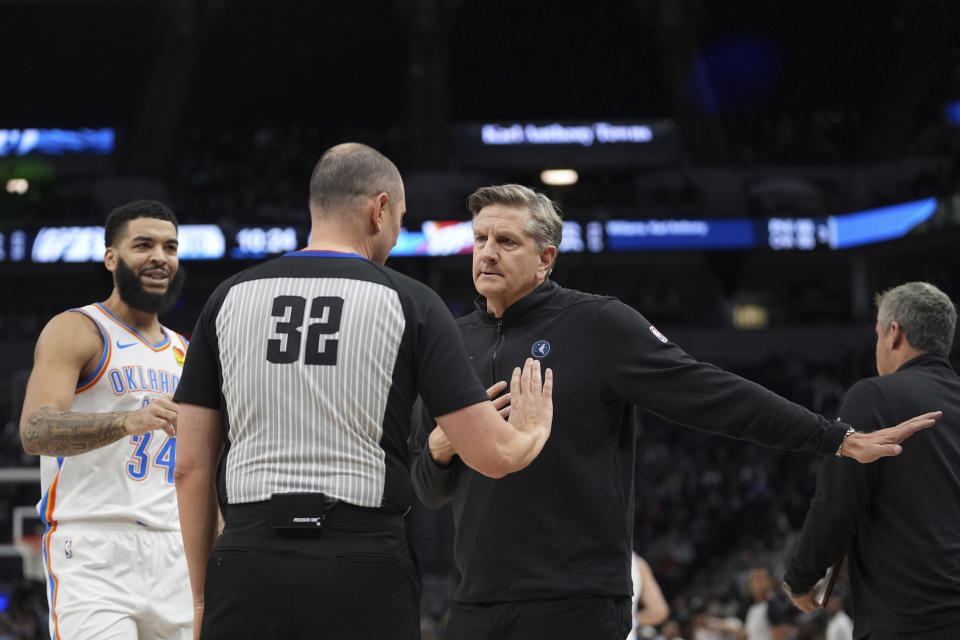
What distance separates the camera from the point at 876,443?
3.97m

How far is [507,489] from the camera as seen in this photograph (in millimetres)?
3939

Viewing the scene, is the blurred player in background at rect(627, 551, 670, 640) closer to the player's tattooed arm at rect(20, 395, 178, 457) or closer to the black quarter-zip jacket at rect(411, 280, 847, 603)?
the black quarter-zip jacket at rect(411, 280, 847, 603)

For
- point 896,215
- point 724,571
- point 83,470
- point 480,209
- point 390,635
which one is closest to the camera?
point 390,635

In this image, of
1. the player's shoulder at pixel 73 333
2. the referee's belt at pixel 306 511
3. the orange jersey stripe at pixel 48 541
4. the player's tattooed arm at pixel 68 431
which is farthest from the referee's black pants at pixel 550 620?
the player's shoulder at pixel 73 333

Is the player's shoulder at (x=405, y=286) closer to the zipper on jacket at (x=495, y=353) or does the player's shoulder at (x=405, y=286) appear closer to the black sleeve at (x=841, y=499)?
the zipper on jacket at (x=495, y=353)

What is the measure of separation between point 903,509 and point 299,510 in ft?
8.55

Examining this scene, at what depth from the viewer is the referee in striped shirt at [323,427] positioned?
3.02m

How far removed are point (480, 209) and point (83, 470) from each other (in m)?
1.94

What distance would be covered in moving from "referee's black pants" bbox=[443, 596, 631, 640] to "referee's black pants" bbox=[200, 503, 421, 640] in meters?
0.75

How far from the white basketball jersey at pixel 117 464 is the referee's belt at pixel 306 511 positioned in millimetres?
1813

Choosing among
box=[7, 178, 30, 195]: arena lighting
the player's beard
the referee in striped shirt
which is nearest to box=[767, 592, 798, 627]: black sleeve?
the player's beard

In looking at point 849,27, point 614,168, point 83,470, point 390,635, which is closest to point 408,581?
point 390,635

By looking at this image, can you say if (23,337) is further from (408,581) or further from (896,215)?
(408,581)

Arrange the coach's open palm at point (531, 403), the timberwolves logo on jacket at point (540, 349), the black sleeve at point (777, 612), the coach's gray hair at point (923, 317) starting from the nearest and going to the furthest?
the coach's open palm at point (531, 403), the timberwolves logo on jacket at point (540, 349), the coach's gray hair at point (923, 317), the black sleeve at point (777, 612)
